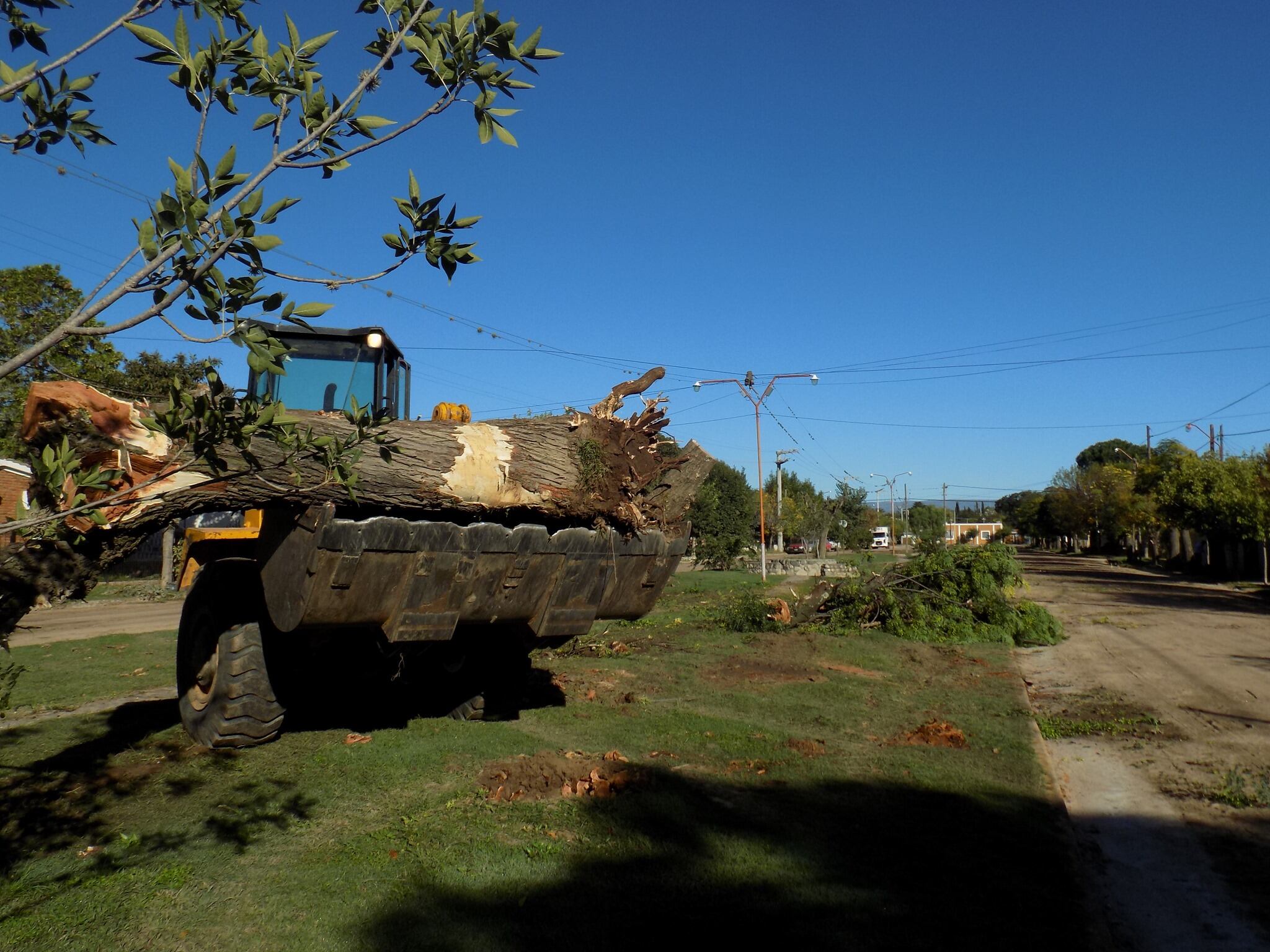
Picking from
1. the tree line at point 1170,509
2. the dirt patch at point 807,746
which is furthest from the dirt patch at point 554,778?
the tree line at point 1170,509

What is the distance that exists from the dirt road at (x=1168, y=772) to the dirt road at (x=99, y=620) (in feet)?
44.7

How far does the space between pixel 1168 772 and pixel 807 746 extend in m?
3.11

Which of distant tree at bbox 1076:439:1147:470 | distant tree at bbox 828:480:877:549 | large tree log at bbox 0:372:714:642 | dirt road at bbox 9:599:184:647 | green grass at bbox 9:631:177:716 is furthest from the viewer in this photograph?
distant tree at bbox 1076:439:1147:470

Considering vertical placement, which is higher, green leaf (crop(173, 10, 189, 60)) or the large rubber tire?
green leaf (crop(173, 10, 189, 60))

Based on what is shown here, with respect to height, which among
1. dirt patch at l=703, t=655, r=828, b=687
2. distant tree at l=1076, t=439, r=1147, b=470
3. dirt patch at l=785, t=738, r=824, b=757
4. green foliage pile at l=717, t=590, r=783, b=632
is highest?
distant tree at l=1076, t=439, r=1147, b=470

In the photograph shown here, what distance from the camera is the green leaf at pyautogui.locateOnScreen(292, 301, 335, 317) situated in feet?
8.27

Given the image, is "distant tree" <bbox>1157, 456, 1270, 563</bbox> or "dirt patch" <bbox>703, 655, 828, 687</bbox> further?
"distant tree" <bbox>1157, 456, 1270, 563</bbox>

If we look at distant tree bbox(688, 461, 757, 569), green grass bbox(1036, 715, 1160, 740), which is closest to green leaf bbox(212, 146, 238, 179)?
green grass bbox(1036, 715, 1160, 740)

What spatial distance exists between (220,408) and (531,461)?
138 inches

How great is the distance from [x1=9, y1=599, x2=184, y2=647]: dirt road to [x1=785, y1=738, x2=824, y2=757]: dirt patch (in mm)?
11284

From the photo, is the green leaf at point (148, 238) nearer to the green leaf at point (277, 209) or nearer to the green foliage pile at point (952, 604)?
the green leaf at point (277, 209)

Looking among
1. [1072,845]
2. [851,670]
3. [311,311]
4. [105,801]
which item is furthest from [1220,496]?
[311,311]

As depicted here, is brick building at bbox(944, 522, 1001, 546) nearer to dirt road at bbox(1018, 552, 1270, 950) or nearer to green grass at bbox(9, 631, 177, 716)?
dirt road at bbox(1018, 552, 1270, 950)

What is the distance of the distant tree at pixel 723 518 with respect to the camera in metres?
38.8
